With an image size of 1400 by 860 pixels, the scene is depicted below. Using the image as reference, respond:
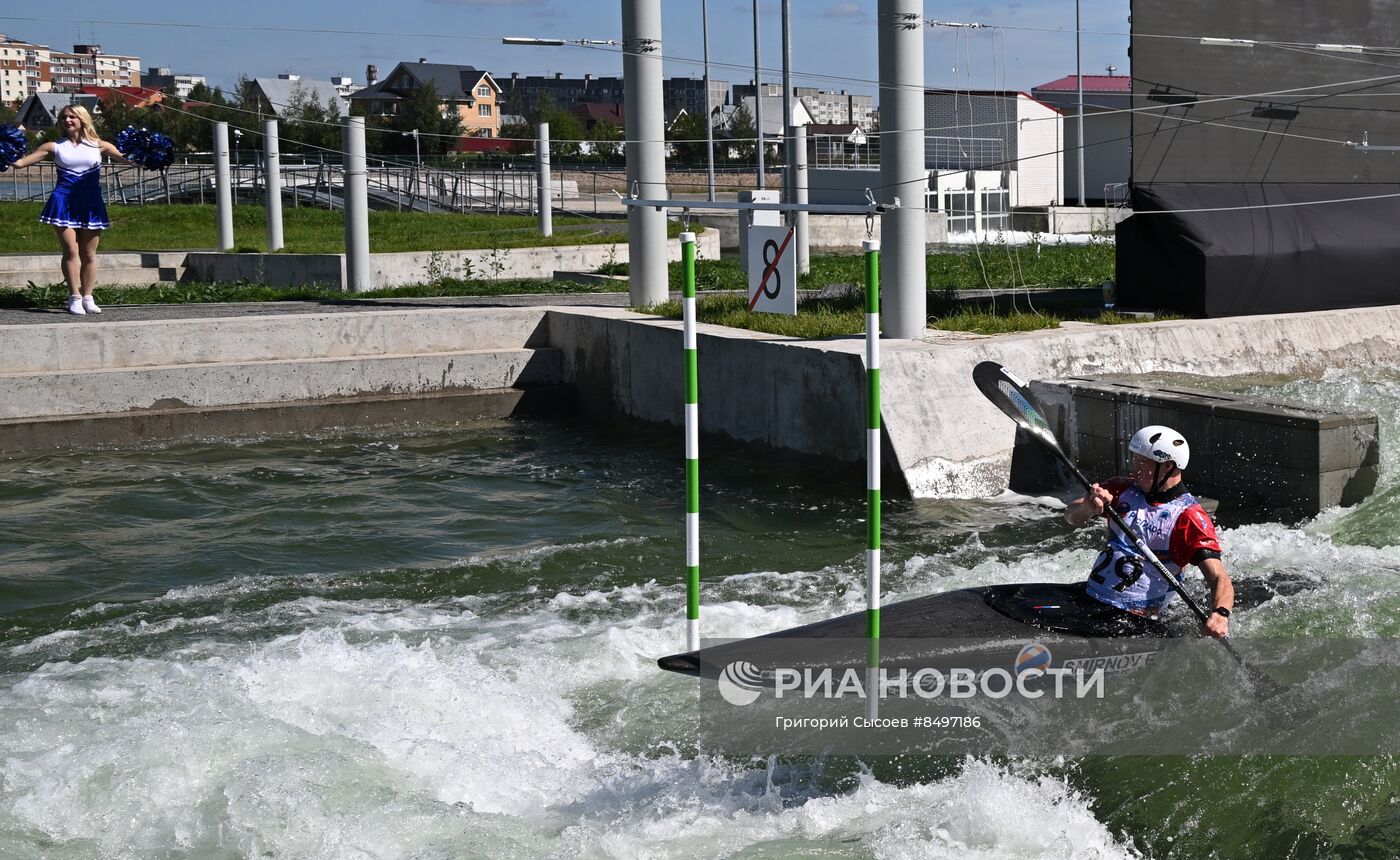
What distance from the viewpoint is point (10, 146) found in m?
14.9

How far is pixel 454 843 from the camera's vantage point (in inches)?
206

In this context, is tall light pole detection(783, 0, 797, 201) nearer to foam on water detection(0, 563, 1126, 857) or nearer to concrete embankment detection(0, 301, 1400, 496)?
concrete embankment detection(0, 301, 1400, 496)

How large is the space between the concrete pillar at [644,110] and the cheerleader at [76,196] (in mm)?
5168

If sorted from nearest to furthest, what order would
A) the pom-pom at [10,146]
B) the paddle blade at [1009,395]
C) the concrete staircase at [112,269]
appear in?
the paddle blade at [1009,395] < the pom-pom at [10,146] < the concrete staircase at [112,269]

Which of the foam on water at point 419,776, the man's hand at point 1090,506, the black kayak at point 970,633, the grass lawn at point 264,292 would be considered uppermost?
the grass lawn at point 264,292

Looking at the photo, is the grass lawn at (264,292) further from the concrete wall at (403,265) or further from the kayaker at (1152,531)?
the kayaker at (1152,531)

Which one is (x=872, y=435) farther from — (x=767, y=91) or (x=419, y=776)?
(x=767, y=91)

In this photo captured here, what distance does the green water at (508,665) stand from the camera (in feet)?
17.5

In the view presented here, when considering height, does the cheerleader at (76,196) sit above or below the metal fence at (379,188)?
below

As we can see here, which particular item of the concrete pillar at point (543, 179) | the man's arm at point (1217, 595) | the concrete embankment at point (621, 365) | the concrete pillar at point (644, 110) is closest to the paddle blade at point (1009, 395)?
the man's arm at point (1217, 595)

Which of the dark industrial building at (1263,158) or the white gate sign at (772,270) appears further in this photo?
the dark industrial building at (1263,158)

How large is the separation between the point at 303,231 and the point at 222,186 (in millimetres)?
4454

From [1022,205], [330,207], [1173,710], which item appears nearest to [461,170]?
[330,207]

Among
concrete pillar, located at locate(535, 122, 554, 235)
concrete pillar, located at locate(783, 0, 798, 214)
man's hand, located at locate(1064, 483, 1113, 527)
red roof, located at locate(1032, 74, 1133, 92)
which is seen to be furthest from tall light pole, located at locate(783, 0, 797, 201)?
red roof, located at locate(1032, 74, 1133, 92)
